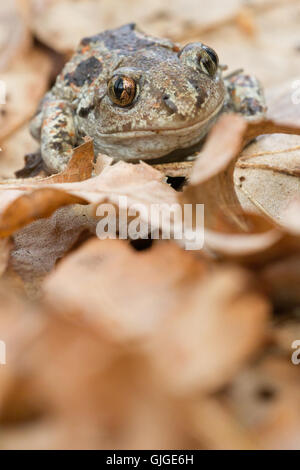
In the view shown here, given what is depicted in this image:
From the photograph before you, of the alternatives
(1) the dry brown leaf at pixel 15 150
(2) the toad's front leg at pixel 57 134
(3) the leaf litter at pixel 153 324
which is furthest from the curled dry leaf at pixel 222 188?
(1) the dry brown leaf at pixel 15 150

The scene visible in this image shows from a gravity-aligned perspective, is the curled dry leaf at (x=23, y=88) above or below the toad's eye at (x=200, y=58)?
above

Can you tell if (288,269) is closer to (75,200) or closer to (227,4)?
(75,200)

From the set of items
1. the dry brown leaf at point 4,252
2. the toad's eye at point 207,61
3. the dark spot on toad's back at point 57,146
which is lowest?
the dry brown leaf at point 4,252

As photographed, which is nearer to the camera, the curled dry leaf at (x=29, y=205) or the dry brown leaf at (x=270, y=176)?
the curled dry leaf at (x=29, y=205)

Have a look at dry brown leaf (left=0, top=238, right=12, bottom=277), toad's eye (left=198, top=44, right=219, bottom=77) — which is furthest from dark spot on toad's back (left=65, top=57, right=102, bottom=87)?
dry brown leaf (left=0, top=238, right=12, bottom=277)

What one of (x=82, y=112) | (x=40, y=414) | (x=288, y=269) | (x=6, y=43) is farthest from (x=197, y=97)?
(x=6, y=43)

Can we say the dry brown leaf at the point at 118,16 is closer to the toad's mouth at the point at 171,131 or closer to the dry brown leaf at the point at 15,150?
the dry brown leaf at the point at 15,150
